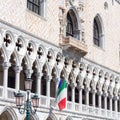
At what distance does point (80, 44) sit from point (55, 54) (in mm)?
2532

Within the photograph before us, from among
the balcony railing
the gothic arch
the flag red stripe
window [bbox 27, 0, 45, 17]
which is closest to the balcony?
window [bbox 27, 0, 45, 17]

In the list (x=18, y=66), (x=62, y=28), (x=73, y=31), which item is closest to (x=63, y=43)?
(x=62, y=28)

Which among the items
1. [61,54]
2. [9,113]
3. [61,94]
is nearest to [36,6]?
[61,54]

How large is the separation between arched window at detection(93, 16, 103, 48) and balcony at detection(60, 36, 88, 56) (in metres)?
3.67

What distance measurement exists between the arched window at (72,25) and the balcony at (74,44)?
84cm

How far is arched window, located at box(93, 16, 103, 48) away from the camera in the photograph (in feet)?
99.0

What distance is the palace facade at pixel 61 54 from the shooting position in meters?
20.4

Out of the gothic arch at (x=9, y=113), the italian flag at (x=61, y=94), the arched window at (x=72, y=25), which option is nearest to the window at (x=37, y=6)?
the arched window at (x=72, y=25)

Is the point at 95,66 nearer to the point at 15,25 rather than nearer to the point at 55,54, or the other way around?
the point at 55,54

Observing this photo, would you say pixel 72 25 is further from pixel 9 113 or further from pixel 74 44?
pixel 9 113

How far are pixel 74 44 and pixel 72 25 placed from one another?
6.97 ft

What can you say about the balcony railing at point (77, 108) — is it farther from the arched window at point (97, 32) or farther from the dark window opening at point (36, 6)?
the arched window at point (97, 32)

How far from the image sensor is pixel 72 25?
2716 cm

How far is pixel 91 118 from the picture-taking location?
2764 centimetres
